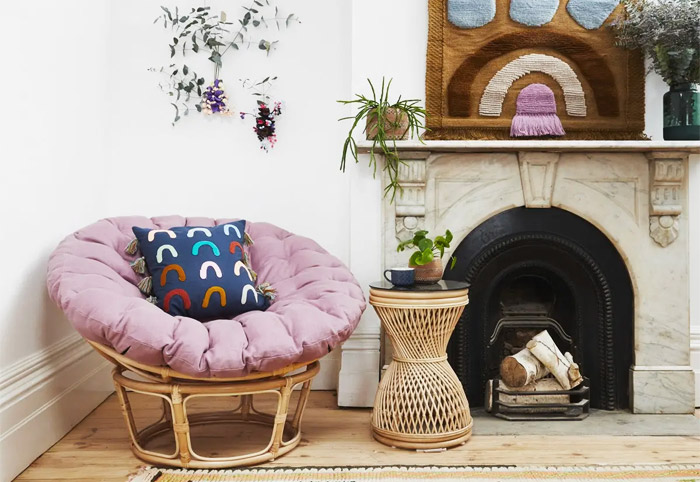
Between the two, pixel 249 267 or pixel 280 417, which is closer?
pixel 280 417

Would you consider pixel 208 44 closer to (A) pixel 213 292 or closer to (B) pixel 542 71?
(A) pixel 213 292

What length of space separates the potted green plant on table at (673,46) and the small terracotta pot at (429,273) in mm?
1212

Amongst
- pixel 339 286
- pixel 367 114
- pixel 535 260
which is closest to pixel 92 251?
pixel 339 286

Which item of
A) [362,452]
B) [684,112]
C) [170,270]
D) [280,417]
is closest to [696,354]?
[684,112]

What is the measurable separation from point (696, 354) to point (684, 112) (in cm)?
108

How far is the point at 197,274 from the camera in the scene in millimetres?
2361

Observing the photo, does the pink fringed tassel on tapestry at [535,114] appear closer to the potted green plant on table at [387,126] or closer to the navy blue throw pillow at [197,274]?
the potted green plant on table at [387,126]

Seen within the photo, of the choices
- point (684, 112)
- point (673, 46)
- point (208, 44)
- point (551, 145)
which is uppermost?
point (208, 44)

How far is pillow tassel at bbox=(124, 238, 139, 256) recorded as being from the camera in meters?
2.46

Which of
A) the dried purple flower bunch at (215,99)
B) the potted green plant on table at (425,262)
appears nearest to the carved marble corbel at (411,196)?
the potted green plant on table at (425,262)

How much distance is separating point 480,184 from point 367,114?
1.92 ft

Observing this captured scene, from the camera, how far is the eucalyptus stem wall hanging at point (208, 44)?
10.3 feet

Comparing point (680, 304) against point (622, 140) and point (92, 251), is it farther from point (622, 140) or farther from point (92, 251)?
point (92, 251)

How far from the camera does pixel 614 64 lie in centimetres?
287
